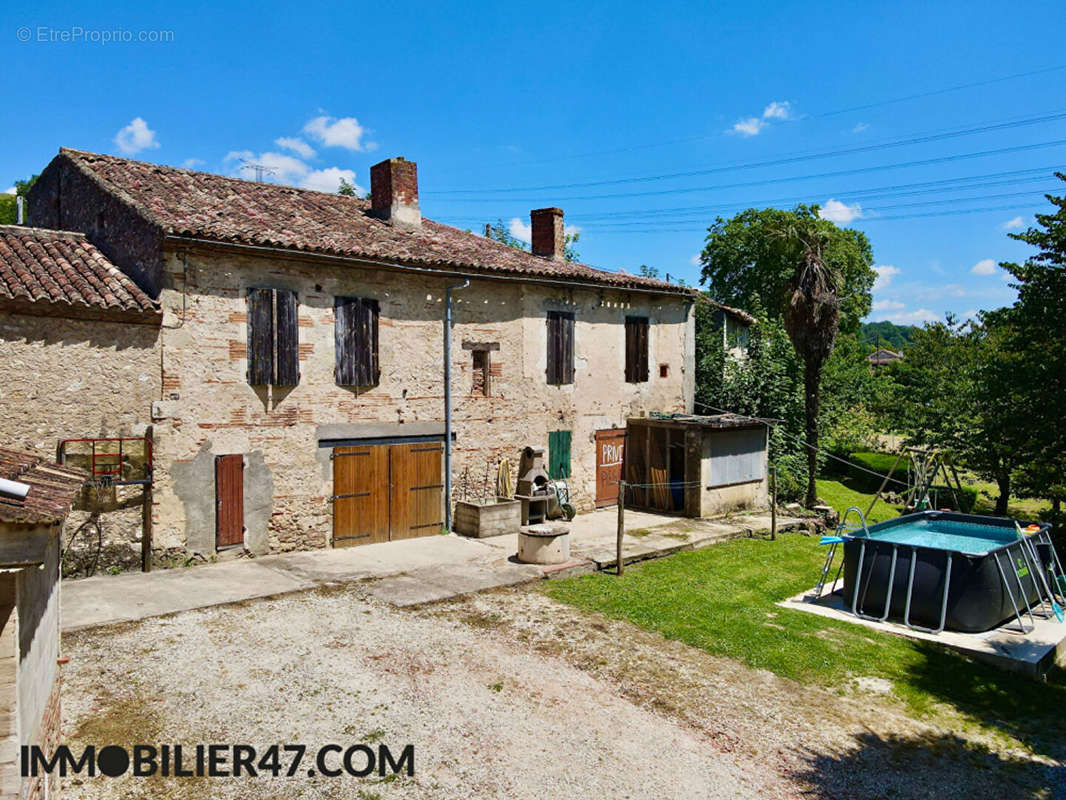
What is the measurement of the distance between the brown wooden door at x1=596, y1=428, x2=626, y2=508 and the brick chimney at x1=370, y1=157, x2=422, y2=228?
22.8 feet

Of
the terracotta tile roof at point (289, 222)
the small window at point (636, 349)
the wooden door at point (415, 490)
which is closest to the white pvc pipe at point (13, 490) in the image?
the terracotta tile roof at point (289, 222)

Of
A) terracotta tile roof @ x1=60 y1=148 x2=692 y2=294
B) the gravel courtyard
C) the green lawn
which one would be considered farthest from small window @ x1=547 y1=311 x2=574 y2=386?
the gravel courtyard

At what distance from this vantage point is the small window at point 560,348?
1691 cm

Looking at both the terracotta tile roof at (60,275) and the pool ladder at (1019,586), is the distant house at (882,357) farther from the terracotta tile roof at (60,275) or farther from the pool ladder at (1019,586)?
the terracotta tile roof at (60,275)

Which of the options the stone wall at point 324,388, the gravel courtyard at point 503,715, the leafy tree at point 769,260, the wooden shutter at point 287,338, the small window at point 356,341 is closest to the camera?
the gravel courtyard at point 503,715

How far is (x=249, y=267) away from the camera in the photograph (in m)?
12.3

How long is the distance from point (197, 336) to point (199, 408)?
1171mm

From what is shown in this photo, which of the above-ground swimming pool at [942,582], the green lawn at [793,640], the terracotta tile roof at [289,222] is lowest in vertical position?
the green lawn at [793,640]

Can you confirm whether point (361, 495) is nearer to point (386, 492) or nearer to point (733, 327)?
point (386, 492)

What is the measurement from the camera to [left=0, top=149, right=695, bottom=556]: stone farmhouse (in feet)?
36.2

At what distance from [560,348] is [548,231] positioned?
418cm

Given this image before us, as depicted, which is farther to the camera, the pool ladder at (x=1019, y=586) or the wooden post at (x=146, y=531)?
the wooden post at (x=146, y=531)

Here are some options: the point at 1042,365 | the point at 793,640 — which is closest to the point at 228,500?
the point at 793,640

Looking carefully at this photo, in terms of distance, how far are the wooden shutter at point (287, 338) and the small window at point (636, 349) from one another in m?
8.72
